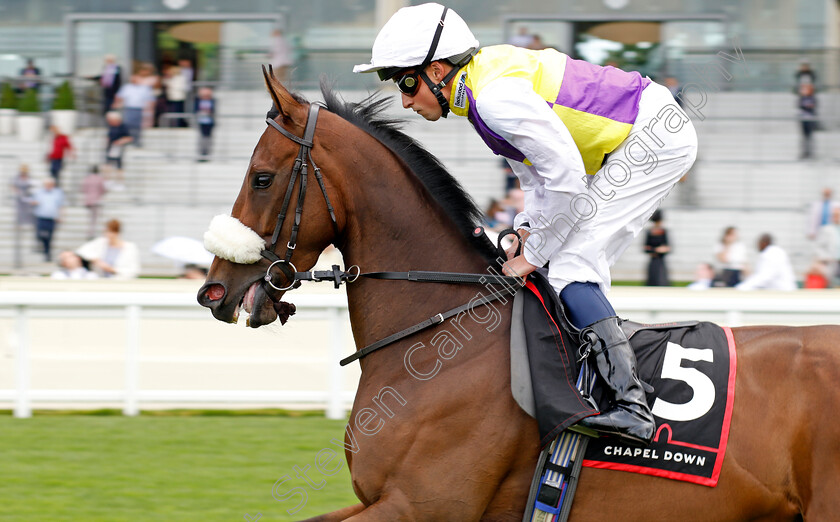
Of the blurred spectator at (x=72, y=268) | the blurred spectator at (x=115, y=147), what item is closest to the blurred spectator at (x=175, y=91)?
the blurred spectator at (x=115, y=147)

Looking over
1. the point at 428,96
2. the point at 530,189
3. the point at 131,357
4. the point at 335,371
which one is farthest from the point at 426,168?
the point at 131,357

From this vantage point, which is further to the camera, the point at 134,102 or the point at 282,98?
the point at 134,102

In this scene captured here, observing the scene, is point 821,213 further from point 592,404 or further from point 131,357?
point 592,404

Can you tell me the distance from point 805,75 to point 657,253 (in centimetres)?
502

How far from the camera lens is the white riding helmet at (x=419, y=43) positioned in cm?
292

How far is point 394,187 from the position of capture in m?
3.06

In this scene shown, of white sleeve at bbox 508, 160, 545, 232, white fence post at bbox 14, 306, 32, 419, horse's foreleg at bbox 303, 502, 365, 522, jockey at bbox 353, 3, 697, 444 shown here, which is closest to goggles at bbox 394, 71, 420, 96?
jockey at bbox 353, 3, 697, 444

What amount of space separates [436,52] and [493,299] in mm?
775

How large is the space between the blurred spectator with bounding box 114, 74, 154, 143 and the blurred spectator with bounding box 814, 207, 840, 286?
25.0ft

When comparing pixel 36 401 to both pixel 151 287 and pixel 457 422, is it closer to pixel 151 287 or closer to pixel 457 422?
pixel 151 287

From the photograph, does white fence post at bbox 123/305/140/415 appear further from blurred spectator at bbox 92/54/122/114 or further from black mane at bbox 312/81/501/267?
blurred spectator at bbox 92/54/122/114

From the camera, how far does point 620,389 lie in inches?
111

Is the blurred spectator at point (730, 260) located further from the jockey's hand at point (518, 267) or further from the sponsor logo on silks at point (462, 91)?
the sponsor logo on silks at point (462, 91)

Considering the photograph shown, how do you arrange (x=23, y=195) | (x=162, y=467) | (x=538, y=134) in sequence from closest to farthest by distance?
(x=538, y=134) < (x=162, y=467) < (x=23, y=195)
